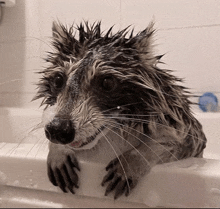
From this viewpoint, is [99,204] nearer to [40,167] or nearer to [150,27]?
[40,167]

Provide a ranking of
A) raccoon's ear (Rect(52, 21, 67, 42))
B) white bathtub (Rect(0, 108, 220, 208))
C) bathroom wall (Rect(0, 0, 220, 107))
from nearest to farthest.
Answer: white bathtub (Rect(0, 108, 220, 208)) → raccoon's ear (Rect(52, 21, 67, 42)) → bathroom wall (Rect(0, 0, 220, 107))

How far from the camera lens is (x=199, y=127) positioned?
1.74ft

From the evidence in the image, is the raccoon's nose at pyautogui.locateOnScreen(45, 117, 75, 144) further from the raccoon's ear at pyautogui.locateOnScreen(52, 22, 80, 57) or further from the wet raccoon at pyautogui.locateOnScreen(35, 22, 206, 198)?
the raccoon's ear at pyautogui.locateOnScreen(52, 22, 80, 57)

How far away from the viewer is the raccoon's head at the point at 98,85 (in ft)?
1.24

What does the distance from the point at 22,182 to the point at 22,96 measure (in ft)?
0.72

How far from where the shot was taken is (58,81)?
43cm

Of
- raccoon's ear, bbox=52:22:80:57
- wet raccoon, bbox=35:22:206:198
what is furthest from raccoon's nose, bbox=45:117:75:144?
raccoon's ear, bbox=52:22:80:57

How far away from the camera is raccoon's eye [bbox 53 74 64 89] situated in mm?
427

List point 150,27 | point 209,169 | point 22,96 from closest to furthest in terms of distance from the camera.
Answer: point 209,169 → point 150,27 → point 22,96

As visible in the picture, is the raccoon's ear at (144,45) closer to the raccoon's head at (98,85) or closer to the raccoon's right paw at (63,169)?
the raccoon's head at (98,85)

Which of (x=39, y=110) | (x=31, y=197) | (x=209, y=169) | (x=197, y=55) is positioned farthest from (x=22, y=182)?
(x=197, y=55)

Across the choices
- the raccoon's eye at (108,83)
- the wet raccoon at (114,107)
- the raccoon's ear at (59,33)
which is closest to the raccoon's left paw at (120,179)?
the wet raccoon at (114,107)

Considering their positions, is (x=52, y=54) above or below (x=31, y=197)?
above

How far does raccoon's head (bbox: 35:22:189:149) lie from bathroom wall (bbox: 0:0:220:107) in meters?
0.13
